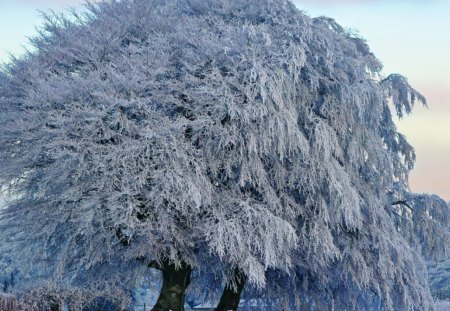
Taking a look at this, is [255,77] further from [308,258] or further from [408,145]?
[408,145]

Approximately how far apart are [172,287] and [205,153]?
400 cm

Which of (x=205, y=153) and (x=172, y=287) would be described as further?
(x=172, y=287)

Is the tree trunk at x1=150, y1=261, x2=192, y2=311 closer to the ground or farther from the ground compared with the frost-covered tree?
closer to the ground

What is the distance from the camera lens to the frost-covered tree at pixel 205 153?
13.7 m

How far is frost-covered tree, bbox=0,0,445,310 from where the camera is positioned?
45.0 ft

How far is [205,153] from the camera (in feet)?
47.6

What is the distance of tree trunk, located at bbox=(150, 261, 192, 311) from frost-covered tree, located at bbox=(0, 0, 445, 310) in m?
0.05

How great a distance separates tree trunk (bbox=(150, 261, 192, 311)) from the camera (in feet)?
52.2

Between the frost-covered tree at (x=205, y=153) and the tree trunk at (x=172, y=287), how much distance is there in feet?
0.15

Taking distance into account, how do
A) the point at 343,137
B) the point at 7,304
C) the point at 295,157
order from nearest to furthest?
the point at 7,304 → the point at 295,157 → the point at 343,137

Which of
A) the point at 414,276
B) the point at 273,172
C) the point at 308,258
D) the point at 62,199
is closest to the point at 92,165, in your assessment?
the point at 62,199

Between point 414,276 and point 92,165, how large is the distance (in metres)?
9.48

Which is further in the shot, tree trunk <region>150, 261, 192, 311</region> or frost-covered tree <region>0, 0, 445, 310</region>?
tree trunk <region>150, 261, 192, 311</region>

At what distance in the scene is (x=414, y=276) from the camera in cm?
1725
